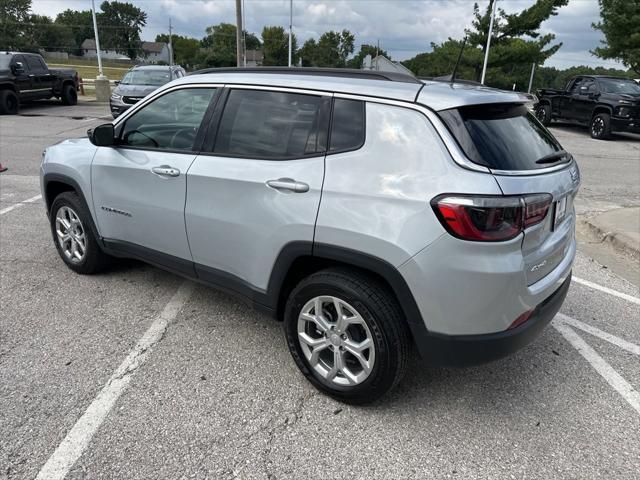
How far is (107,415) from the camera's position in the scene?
2.64 metres

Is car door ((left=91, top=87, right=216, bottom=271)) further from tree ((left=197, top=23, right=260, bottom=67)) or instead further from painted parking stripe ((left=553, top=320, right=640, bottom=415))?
tree ((left=197, top=23, right=260, bottom=67))

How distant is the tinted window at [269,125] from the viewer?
108 inches

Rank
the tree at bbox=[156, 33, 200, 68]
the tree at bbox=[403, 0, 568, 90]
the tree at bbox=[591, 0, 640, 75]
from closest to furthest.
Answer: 1. the tree at bbox=[591, 0, 640, 75]
2. the tree at bbox=[403, 0, 568, 90]
3. the tree at bbox=[156, 33, 200, 68]

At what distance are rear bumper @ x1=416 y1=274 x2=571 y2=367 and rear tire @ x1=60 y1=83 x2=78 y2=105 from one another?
20807 mm

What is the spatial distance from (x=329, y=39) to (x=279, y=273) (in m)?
98.4

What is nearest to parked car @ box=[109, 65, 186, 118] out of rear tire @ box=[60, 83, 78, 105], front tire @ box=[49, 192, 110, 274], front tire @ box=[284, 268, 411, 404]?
rear tire @ box=[60, 83, 78, 105]

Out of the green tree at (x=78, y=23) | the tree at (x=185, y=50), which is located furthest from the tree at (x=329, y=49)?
the green tree at (x=78, y=23)

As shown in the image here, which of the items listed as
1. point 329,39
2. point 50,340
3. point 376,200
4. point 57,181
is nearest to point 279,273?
point 376,200

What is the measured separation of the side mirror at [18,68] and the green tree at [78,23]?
110417mm

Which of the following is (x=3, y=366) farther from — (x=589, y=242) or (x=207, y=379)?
(x=589, y=242)

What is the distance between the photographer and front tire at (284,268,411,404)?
2.49 meters

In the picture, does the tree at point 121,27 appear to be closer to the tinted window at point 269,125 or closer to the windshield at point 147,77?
the windshield at point 147,77

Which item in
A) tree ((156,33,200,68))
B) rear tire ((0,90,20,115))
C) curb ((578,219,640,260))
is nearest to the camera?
curb ((578,219,640,260))

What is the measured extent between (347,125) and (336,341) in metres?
1.16
